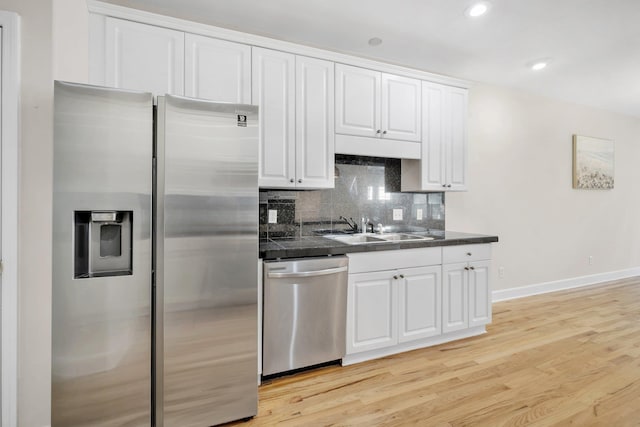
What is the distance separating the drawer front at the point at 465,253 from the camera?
2885 mm

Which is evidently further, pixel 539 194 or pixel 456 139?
pixel 539 194

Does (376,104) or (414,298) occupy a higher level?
(376,104)

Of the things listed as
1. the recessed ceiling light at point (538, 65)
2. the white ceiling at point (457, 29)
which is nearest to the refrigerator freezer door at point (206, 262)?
the white ceiling at point (457, 29)

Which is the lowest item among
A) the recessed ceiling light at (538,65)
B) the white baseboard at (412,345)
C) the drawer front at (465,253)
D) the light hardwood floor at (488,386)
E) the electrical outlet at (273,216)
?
the light hardwood floor at (488,386)

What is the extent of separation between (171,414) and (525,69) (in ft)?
14.5

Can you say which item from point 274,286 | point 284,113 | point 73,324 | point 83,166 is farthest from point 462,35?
point 73,324

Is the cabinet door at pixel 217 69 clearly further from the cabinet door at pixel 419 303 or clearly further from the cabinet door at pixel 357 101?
the cabinet door at pixel 419 303

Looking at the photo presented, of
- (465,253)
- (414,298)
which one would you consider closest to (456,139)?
(465,253)

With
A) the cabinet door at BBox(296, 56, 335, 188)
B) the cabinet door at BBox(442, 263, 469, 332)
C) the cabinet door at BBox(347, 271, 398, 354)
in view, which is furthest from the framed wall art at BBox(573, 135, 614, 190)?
the cabinet door at BBox(296, 56, 335, 188)

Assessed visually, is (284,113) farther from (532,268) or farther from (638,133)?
(638,133)

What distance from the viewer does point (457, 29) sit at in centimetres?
280

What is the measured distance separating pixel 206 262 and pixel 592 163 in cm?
581

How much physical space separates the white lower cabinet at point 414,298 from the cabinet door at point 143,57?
1.77 meters

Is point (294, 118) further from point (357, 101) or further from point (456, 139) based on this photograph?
point (456, 139)
